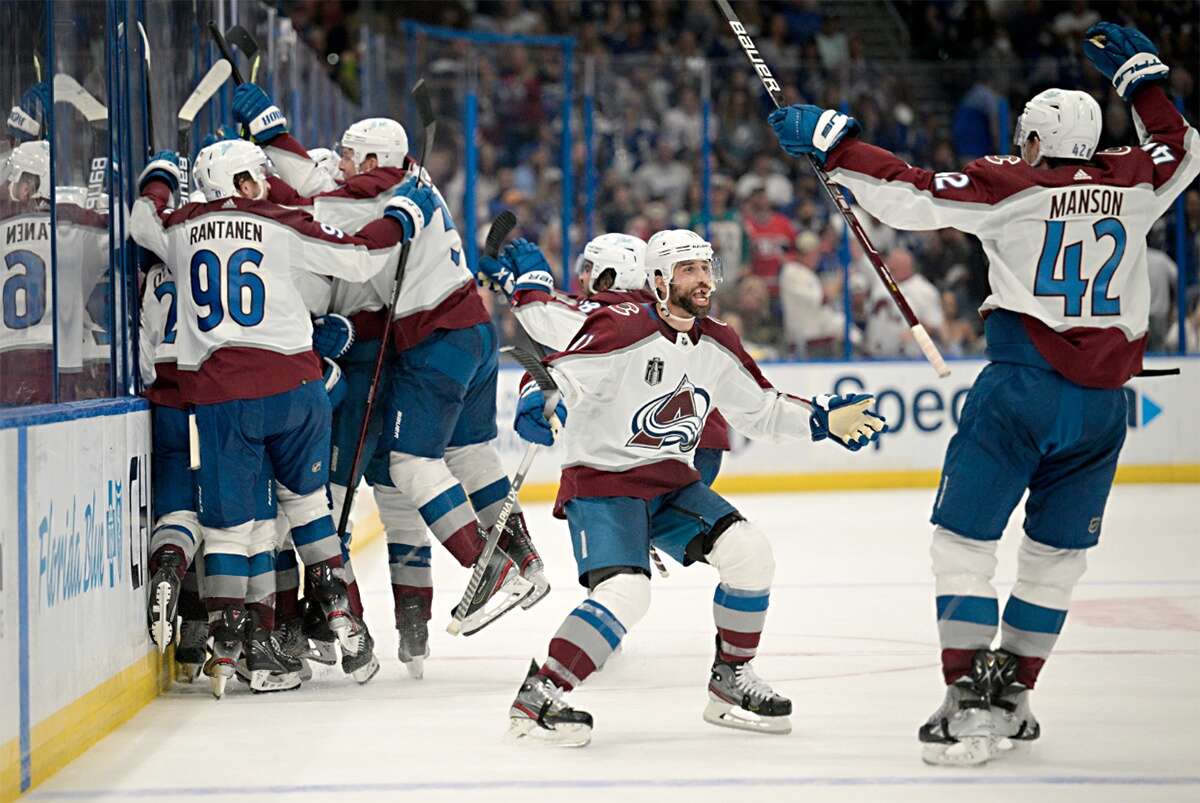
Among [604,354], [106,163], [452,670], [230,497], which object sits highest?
[106,163]

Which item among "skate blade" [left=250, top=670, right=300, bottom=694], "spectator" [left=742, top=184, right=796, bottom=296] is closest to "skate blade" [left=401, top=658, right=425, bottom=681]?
"skate blade" [left=250, top=670, right=300, bottom=694]

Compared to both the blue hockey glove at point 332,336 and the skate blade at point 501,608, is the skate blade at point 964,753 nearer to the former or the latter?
the skate blade at point 501,608

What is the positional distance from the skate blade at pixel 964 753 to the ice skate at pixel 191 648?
2062mm

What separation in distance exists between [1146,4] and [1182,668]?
729 cm

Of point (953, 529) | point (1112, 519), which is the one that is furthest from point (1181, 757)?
point (1112, 519)

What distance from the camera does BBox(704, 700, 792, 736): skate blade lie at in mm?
3982

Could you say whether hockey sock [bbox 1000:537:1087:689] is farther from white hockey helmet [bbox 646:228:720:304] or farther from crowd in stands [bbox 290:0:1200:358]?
crowd in stands [bbox 290:0:1200:358]

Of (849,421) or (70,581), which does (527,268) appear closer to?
(849,421)

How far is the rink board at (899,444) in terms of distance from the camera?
403 inches

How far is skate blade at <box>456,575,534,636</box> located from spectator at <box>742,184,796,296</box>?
5493 mm

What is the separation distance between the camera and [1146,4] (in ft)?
36.0

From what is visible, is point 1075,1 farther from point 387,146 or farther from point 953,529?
point 953,529

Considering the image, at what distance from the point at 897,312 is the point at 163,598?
6.85m

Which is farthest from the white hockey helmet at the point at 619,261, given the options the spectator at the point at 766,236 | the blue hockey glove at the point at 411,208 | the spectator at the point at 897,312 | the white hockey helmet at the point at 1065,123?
the spectator at the point at 897,312
